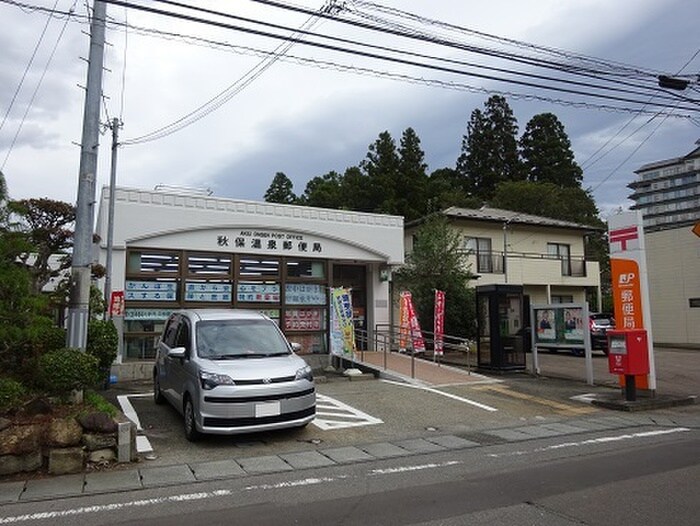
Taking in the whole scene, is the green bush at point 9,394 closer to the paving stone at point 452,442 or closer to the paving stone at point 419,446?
the paving stone at point 419,446

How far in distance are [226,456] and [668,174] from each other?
104 metres

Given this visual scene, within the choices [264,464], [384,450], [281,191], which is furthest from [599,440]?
[281,191]

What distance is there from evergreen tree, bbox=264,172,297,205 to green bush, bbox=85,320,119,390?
45.1 m

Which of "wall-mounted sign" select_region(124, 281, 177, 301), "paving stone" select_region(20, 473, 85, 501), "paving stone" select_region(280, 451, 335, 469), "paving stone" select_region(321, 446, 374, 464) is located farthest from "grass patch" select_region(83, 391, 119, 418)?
"wall-mounted sign" select_region(124, 281, 177, 301)

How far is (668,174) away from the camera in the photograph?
9350 cm

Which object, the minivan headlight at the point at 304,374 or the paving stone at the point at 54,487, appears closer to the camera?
the paving stone at the point at 54,487

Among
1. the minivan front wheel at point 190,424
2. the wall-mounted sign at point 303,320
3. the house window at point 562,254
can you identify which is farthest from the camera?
the house window at point 562,254

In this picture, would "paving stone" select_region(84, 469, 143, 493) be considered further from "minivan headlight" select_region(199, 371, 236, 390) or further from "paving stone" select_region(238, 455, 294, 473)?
"minivan headlight" select_region(199, 371, 236, 390)

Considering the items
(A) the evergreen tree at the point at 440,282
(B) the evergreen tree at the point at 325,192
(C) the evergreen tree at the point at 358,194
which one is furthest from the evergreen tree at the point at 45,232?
(B) the evergreen tree at the point at 325,192

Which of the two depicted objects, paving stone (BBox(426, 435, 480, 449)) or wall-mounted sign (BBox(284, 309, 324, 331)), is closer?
paving stone (BBox(426, 435, 480, 449))

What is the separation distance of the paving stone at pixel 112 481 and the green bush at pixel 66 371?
146cm

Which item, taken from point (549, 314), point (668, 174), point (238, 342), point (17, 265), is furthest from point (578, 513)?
point (668, 174)

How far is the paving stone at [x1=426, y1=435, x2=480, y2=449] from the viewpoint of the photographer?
7875mm

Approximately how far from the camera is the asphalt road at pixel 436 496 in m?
4.91
